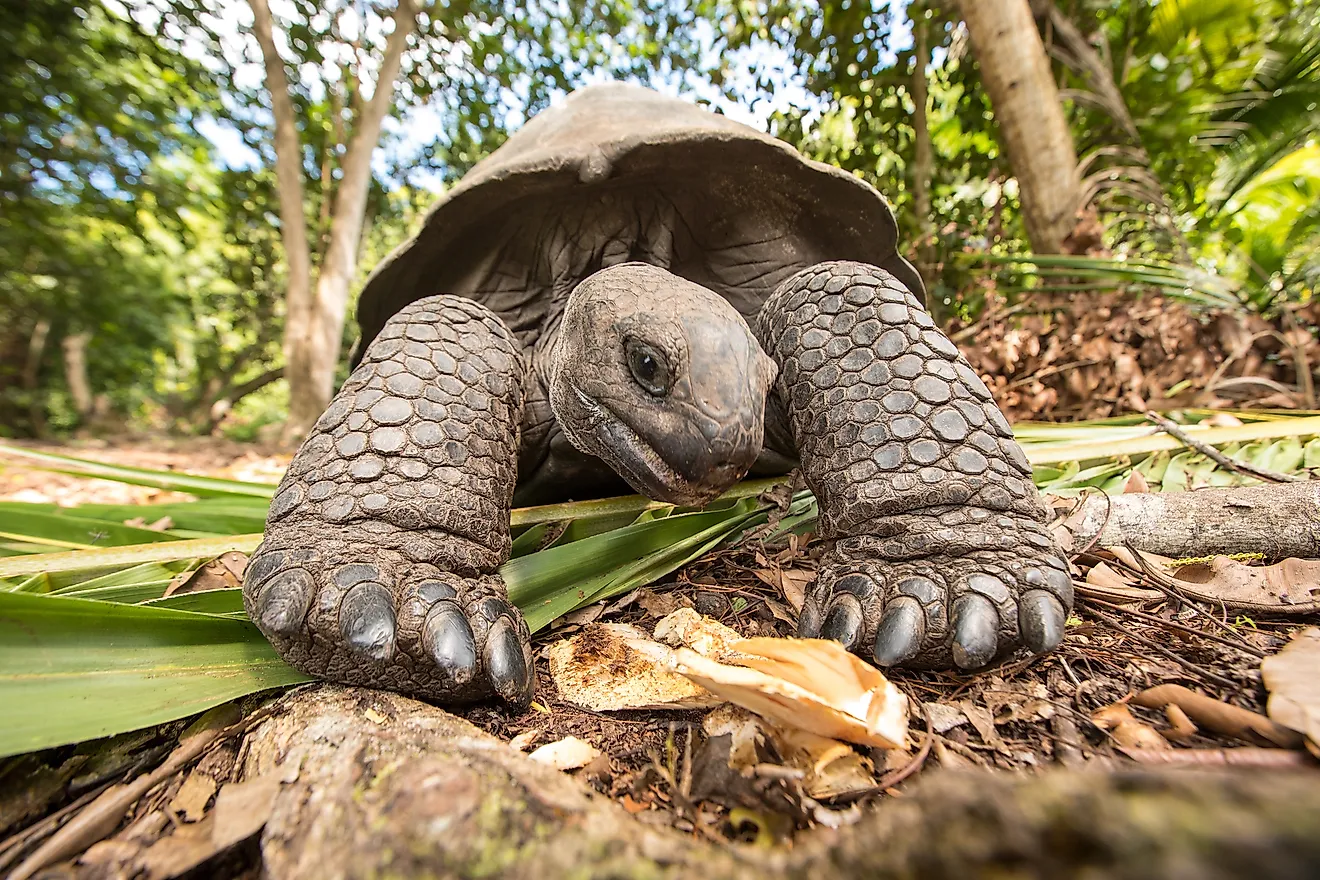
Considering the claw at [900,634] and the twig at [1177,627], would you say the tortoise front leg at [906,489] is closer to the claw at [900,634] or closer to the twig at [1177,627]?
the claw at [900,634]

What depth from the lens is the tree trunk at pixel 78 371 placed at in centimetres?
1035

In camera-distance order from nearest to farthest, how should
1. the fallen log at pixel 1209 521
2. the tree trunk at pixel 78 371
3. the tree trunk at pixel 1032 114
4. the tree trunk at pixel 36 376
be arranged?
the fallen log at pixel 1209 521 < the tree trunk at pixel 1032 114 < the tree trunk at pixel 36 376 < the tree trunk at pixel 78 371

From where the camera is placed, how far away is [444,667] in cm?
105

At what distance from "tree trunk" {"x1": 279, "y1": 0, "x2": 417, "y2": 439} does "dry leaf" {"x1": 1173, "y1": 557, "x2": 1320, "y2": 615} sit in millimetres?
7164

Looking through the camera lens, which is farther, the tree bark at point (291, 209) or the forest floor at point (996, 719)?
the tree bark at point (291, 209)

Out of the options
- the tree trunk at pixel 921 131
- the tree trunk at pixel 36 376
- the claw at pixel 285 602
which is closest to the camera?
the claw at pixel 285 602

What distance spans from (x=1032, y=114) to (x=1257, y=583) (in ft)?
12.3

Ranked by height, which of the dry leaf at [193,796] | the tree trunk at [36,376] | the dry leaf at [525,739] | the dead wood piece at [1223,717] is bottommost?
the dry leaf at [525,739]

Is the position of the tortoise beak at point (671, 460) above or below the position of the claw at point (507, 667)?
above

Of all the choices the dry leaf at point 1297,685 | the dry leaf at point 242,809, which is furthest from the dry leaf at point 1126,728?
the dry leaf at point 242,809

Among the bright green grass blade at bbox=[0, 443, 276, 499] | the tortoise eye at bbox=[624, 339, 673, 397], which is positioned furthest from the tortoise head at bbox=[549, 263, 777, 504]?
the bright green grass blade at bbox=[0, 443, 276, 499]

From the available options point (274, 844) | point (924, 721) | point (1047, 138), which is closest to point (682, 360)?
point (924, 721)

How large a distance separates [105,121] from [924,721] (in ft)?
34.0

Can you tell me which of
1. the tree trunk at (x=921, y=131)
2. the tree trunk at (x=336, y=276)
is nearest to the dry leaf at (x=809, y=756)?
→ the tree trunk at (x=921, y=131)
